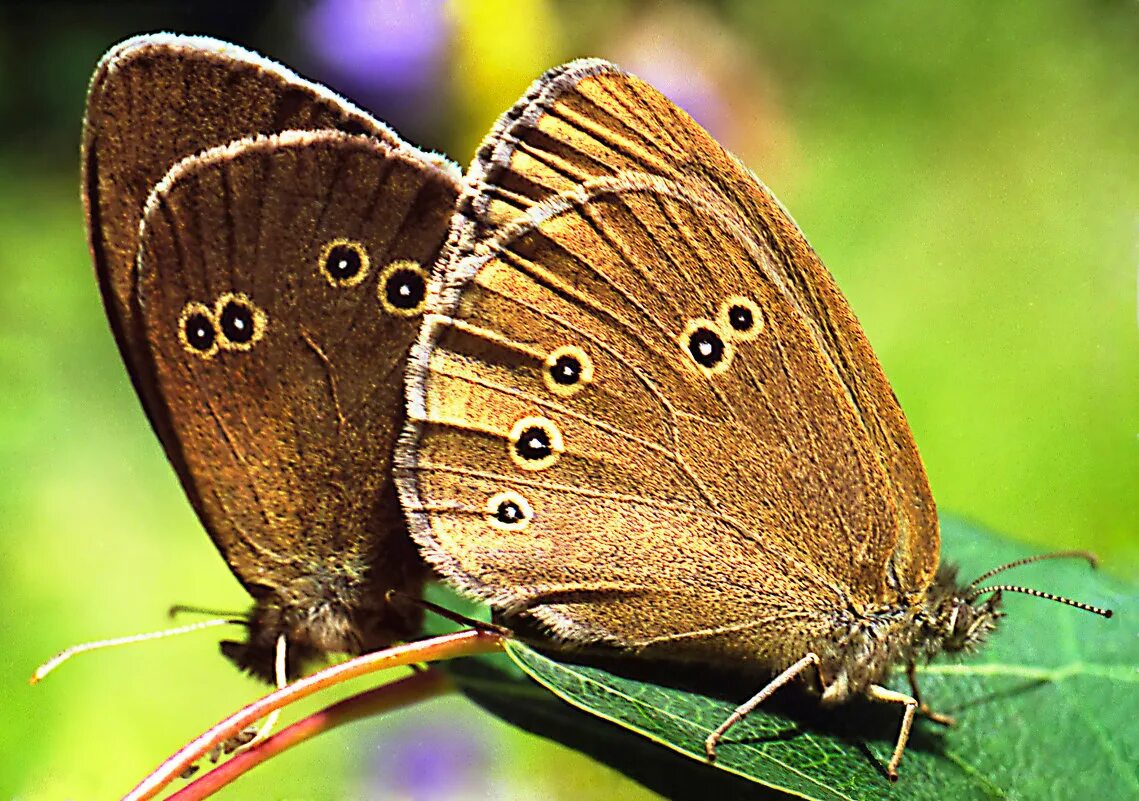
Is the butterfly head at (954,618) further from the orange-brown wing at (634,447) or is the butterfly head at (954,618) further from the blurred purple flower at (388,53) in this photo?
the blurred purple flower at (388,53)

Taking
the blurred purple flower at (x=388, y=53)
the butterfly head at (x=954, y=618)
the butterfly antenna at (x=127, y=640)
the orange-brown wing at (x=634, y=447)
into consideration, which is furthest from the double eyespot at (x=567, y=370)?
the blurred purple flower at (x=388, y=53)

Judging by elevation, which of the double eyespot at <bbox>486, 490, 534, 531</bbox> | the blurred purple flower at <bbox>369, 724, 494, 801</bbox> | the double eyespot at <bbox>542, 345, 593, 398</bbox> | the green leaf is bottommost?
the blurred purple flower at <bbox>369, 724, 494, 801</bbox>

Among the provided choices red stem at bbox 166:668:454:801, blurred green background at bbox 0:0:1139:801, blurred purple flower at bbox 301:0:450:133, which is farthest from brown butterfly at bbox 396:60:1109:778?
blurred purple flower at bbox 301:0:450:133

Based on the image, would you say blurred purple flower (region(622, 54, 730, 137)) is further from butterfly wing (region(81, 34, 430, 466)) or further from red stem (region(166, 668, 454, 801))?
red stem (region(166, 668, 454, 801))

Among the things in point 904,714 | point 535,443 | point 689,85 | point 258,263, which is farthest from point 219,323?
point 689,85

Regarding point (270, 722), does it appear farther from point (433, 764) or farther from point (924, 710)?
point (433, 764)

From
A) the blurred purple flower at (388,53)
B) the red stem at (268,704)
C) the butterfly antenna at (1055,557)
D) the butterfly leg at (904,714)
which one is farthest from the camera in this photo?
the blurred purple flower at (388,53)
